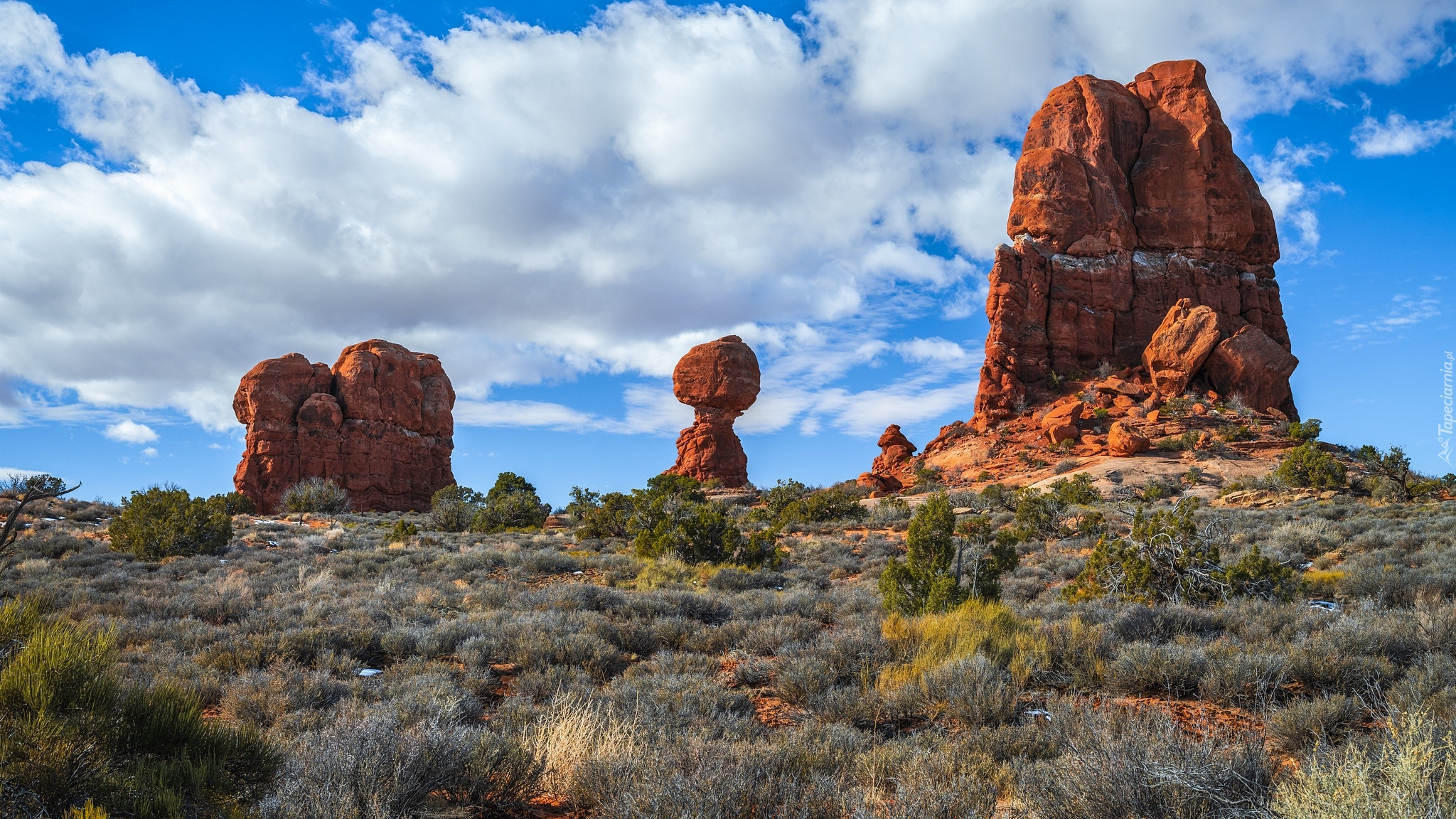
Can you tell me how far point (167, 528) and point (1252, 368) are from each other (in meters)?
42.7

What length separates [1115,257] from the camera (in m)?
42.8

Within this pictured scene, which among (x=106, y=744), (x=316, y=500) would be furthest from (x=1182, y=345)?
(x=316, y=500)

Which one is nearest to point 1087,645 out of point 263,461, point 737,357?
point 737,357

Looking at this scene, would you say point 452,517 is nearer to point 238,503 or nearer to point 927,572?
point 238,503

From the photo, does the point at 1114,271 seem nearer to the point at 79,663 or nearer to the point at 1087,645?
the point at 1087,645

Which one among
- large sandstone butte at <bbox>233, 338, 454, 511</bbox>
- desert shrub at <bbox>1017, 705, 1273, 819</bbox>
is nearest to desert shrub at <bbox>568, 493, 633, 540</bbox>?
desert shrub at <bbox>1017, 705, 1273, 819</bbox>

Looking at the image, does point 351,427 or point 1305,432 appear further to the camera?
point 351,427

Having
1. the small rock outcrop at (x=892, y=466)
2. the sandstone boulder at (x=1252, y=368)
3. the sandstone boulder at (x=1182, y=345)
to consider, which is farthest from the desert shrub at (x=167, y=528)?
the sandstone boulder at (x=1252, y=368)

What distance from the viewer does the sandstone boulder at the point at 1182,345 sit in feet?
118

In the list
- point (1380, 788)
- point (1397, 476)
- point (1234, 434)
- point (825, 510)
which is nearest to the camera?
point (1380, 788)

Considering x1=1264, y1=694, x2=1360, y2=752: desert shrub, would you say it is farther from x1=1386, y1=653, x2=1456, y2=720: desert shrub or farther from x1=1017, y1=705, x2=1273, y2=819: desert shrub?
x1=1017, y1=705, x2=1273, y2=819: desert shrub

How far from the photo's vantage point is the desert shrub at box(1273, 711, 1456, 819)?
107 inches

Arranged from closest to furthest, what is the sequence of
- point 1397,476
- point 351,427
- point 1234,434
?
1. point 1397,476
2. point 1234,434
3. point 351,427

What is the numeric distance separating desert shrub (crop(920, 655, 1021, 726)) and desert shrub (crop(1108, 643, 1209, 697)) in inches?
32.2
